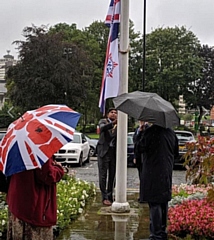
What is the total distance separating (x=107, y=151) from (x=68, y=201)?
1329 millimetres

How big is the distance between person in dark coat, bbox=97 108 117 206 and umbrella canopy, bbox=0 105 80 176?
486cm

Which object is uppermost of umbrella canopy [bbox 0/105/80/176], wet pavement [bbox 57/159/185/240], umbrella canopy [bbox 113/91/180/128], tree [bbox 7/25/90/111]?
tree [bbox 7/25/90/111]

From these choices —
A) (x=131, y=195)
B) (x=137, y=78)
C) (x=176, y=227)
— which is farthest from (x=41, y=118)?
(x=137, y=78)

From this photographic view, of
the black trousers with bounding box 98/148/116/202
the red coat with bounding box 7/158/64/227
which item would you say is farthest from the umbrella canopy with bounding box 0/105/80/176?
the black trousers with bounding box 98/148/116/202

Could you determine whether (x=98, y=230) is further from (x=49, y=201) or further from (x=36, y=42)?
(x=36, y=42)

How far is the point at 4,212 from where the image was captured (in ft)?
23.8

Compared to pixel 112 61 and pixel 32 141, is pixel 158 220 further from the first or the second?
pixel 112 61

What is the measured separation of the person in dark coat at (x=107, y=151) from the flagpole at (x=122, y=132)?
1.98 ft

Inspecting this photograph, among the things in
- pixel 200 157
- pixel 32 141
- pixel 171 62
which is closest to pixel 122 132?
pixel 200 157

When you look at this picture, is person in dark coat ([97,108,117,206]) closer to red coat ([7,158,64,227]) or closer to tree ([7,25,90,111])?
red coat ([7,158,64,227])

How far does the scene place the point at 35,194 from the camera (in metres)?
4.38

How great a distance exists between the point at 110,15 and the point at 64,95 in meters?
32.6

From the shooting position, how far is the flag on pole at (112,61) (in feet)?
27.8

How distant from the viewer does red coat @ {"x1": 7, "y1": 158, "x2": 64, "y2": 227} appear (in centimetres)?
435
